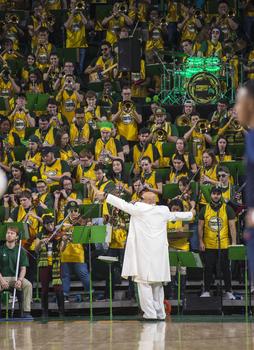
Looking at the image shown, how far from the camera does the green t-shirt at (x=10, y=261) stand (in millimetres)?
16047

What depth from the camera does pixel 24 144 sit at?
19906 mm

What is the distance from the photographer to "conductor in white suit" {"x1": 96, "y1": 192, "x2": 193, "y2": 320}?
585 inches

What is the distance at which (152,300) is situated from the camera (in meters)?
14.9

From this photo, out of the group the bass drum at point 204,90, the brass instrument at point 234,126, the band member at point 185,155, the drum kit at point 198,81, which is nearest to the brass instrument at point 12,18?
the drum kit at point 198,81

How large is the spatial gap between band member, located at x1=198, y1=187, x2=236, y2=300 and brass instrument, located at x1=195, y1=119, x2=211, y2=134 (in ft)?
10.1

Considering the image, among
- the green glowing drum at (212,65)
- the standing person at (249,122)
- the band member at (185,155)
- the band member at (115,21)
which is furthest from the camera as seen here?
the band member at (115,21)

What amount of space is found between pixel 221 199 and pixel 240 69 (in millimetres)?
6212

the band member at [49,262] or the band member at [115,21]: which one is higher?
the band member at [115,21]

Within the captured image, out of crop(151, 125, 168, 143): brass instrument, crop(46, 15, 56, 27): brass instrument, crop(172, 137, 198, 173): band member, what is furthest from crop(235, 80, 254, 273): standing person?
crop(46, 15, 56, 27): brass instrument

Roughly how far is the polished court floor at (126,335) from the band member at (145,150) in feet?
15.1

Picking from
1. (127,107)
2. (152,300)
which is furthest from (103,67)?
(152,300)

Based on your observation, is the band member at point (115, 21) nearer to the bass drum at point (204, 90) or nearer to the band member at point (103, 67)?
the band member at point (103, 67)

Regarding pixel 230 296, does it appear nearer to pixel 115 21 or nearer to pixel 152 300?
pixel 152 300

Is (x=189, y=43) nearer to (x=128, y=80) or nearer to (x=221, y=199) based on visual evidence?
(x=128, y=80)
